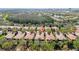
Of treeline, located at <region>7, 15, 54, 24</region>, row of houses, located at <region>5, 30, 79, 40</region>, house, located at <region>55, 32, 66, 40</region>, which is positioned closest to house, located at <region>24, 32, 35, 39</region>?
row of houses, located at <region>5, 30, 79, 40</region>

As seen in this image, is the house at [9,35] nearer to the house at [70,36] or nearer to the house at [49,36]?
the house at [49,36]

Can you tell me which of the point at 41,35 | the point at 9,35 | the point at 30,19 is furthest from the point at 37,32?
the point at 9,35

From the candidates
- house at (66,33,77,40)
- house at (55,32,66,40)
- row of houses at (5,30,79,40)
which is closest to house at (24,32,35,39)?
row of houses at (5,30,79,40)

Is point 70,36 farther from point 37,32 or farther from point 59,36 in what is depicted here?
point 37,32

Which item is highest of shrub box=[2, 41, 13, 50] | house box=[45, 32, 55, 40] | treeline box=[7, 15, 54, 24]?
treeline box=[7, 15, 54, 24]

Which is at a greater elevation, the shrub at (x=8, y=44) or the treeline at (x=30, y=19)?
the treeline at (x=30, y=19)

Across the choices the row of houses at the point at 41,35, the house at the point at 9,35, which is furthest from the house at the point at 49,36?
the house at the point at 9,35

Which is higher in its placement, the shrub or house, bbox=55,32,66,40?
house, bbox=55,32,66,40

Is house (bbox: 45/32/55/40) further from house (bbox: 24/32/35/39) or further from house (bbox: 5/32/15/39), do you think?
house (bbox: 5/32/15/39)

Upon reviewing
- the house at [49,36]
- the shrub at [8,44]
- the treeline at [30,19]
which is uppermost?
the treeline at [30,19]

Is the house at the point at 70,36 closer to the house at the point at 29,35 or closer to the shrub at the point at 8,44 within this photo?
the house at the point at 29,35

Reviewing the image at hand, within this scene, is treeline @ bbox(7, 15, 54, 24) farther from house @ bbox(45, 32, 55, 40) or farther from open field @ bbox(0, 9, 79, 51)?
house @ bbox(45, 32, 55, 40)
